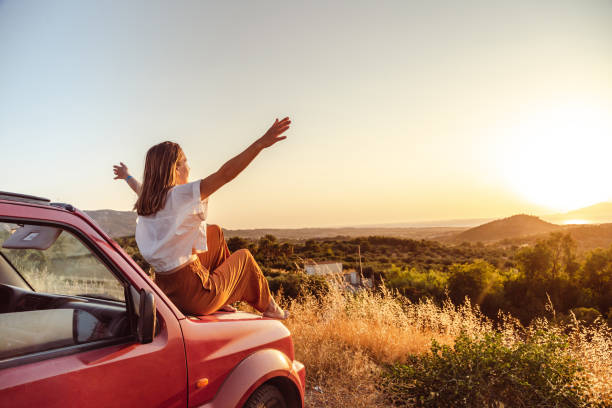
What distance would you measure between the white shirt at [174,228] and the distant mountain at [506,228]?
8195cm

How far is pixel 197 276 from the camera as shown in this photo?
8.71ft

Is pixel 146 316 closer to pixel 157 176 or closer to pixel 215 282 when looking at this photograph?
pixel 215 282

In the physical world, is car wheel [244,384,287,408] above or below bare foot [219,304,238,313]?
below

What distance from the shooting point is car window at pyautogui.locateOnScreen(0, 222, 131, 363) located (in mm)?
1717

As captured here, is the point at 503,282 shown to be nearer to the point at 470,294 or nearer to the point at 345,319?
the point at 470,294

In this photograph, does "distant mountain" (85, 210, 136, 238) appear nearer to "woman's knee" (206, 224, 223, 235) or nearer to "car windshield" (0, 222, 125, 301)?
"car windshield" (0, 222, 125, 301)

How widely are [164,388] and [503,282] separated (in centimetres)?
1830

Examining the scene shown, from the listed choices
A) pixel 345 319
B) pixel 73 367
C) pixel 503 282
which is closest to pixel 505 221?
pixel 503 282

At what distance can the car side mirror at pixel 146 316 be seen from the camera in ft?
5.53

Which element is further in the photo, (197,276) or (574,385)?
(574,385)

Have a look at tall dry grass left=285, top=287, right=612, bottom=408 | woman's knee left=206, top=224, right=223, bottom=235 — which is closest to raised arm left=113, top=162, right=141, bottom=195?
woman's knee left=206, top=224, right=223, bottom=235

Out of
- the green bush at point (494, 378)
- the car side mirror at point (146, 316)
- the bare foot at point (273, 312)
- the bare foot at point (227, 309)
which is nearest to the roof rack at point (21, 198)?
the car side mirror at point (146, 316)

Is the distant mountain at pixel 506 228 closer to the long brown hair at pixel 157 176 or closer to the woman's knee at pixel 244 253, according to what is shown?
the woman's knee at pixel 244 253

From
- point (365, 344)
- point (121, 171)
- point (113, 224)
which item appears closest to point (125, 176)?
point (121, 171)
